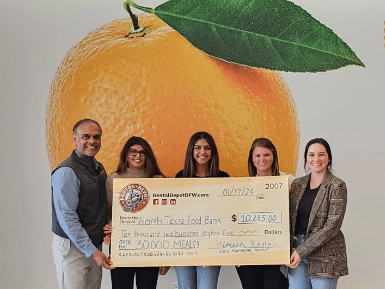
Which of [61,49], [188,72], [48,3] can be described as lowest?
[188,72]

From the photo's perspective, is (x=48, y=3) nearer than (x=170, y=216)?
No

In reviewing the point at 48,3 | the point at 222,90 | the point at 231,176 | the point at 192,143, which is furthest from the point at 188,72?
the point at 48,3

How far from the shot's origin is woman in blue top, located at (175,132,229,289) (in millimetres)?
2203

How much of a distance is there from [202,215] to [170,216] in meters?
0.16

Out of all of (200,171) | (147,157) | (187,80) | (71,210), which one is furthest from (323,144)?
(71,210)

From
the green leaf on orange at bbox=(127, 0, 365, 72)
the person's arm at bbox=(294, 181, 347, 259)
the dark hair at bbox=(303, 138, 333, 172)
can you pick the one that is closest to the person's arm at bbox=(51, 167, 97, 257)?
the green leaf on orange at bbox=(127, 0, 365, 72)

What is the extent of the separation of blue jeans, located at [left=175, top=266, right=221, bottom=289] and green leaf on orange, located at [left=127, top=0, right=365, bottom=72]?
3.43 feet

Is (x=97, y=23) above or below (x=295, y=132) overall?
above

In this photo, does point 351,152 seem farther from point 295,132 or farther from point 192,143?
point 192,143

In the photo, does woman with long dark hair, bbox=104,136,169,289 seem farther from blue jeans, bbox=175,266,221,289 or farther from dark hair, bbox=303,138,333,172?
dark hair, bbox=303,138,333,172

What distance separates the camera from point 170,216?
2242 millimetres

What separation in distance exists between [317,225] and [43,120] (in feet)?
4.76

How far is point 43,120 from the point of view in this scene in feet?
7.76

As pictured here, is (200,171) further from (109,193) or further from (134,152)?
(109,193)
